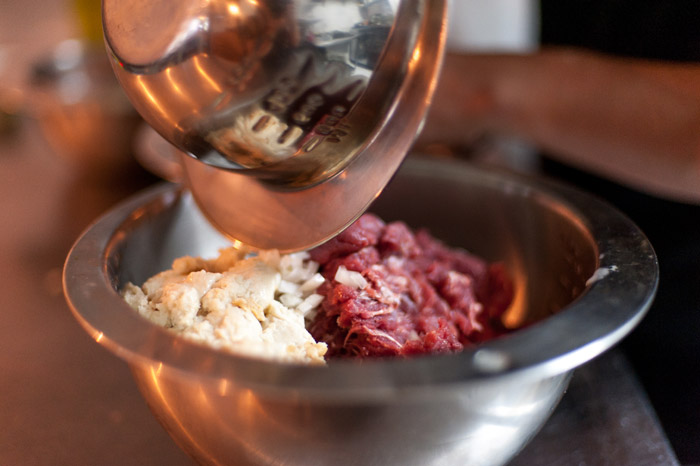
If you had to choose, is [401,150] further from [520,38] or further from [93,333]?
[520,38]

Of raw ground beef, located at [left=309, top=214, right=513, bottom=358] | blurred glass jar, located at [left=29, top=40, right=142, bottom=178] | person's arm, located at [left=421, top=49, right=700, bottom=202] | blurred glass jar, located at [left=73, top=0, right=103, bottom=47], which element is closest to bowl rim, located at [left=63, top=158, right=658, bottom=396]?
raw ground beef, located at [left=309, top=214, right=513, bottom=358]

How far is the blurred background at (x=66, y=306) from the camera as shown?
97 cm

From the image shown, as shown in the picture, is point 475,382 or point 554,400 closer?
point 475,382

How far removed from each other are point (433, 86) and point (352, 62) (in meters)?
0.21

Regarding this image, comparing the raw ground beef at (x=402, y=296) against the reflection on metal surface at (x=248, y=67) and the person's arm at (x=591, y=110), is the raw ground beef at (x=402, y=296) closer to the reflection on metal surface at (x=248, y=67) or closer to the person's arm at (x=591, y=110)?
the reflection on metal surface at (x=248, y=67)

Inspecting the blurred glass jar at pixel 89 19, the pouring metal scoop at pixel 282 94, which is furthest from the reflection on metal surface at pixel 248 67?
the blurred glass jar at pixel 89 19

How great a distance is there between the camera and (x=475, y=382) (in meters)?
0.56

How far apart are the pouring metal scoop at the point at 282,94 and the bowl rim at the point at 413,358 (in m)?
0.24

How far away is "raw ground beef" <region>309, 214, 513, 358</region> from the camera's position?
0.87 metres

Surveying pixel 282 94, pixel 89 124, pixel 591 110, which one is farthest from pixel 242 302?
pixel 89 124

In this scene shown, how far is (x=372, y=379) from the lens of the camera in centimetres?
57

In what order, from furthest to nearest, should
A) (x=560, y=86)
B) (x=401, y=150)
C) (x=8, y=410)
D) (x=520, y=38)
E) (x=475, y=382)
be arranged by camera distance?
(x=520, y=38), (x=560, y=86), (x=8, y=410), (x=401, y=150), (x=475, y=382)

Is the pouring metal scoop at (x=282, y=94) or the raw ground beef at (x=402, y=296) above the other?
the pouring metal scoop at (x=282, y=94)

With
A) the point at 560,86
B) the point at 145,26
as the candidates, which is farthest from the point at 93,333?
the point at 560,86
